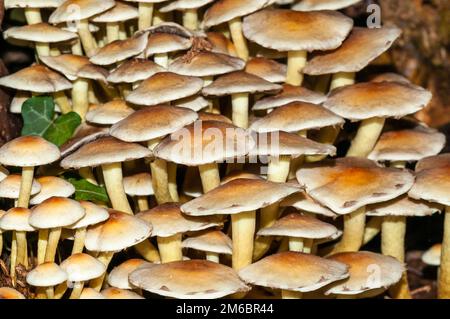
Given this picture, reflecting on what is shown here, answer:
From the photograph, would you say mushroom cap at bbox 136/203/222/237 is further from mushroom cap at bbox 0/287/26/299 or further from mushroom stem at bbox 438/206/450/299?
mushroom stem at bbox 438/206/450/299

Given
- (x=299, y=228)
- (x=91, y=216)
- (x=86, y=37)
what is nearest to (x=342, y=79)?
(x=299, y=228)

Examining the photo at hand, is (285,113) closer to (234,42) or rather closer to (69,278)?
(234,42)

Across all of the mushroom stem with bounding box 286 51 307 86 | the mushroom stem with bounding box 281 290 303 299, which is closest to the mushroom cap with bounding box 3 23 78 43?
the mushroom stem with bounding box 286 51 307 86

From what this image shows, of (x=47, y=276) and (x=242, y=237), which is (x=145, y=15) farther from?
(x=47, y=276)

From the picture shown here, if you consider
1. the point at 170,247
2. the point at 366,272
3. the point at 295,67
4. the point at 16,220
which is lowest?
the point at 366,272

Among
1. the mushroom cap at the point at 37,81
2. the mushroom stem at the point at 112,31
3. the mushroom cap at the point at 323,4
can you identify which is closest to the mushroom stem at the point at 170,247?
the mushroom cap at the point at 37,81

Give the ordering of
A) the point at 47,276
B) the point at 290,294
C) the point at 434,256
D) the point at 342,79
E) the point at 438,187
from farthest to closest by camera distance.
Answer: the point at 434,256
the point at 342,79
the point at 438,187
the point at 290,294
the point at 47,276
